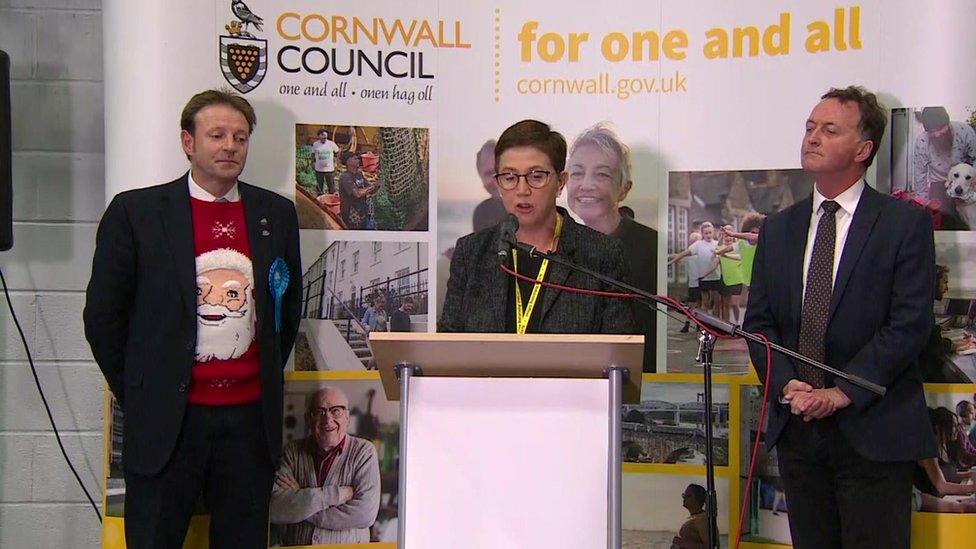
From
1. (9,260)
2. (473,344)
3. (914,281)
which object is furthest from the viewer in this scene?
(9,260)

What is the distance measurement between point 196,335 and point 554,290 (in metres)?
1.06

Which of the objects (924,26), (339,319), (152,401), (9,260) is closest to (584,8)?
(924,26)

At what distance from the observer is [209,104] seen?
3.09 m

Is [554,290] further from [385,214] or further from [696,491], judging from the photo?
[696,491]

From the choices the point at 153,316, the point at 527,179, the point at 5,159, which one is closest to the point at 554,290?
the point at 527,179

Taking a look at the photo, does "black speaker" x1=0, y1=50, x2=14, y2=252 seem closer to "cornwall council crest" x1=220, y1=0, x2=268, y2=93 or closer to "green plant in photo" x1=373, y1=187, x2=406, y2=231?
"cornwall council crest" x1=220, y1=0, x2=268, y2=93

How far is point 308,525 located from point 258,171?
124 centimetres

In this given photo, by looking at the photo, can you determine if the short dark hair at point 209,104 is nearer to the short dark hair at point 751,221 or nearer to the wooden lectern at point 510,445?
the wooden lectern at point 510,445

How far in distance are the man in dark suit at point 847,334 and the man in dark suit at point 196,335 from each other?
1.50 m

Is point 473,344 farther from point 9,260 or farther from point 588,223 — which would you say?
point 9,260

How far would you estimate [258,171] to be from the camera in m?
3.44

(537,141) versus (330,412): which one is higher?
(537,141)

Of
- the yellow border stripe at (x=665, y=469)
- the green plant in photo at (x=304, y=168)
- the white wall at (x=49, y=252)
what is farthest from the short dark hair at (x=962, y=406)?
the white wall at (x=49, y=252)

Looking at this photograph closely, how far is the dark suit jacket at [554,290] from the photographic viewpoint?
2883mm
